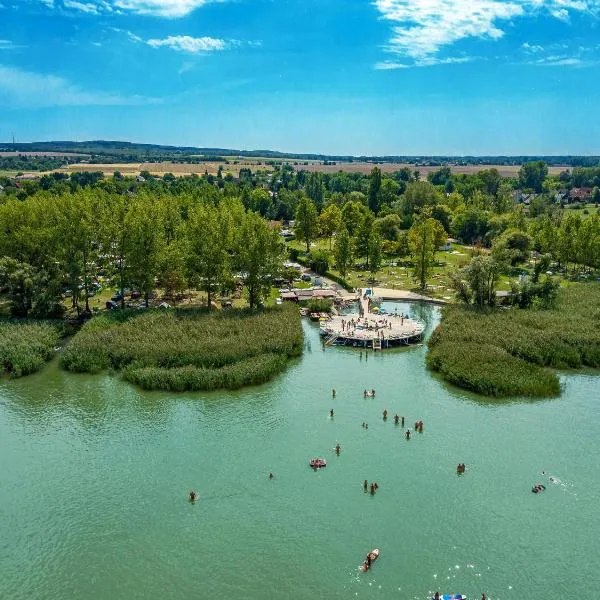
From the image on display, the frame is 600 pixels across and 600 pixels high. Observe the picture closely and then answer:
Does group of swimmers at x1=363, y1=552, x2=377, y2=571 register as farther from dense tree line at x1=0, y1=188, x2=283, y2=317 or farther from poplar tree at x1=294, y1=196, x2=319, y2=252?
poplar tree at x1=294, y1=196, x2=319, y2=252

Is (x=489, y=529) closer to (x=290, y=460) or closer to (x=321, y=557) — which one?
(x=321, y=557)

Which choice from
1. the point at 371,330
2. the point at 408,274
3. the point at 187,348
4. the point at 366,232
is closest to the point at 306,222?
the point at 366,232

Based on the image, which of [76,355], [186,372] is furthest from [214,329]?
[76,355]

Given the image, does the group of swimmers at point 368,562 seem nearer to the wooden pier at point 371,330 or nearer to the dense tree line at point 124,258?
the wooden pier at point 371,330

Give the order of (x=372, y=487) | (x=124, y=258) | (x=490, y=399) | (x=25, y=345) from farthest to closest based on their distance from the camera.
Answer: (x=124, y=258)
(x=25, y=345)
(x=490, y=399)
(x=372, y=487)

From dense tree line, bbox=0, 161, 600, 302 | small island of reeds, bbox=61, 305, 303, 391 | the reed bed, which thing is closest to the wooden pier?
small island of reeds, bbox=61, 305, 303, 391

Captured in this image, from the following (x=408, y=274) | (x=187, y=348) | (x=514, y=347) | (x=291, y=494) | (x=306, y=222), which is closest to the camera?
(x=291, y=494)

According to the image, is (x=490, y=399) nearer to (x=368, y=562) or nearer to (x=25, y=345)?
(x=368, y=562)

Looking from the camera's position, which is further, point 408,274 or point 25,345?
point 408,274
